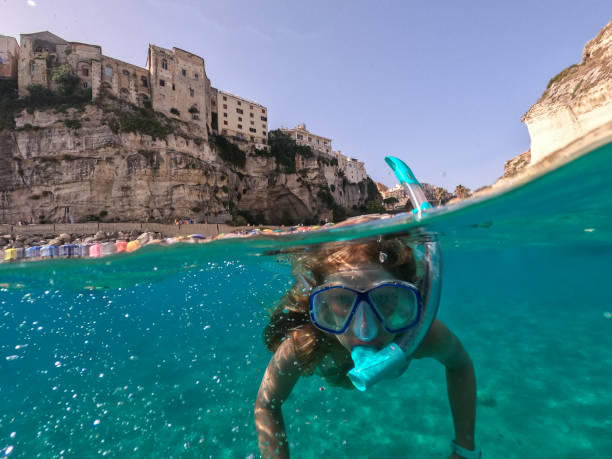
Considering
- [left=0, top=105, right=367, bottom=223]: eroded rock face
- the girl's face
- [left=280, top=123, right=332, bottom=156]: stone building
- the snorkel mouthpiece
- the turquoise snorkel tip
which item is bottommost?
the snorkel mouthpiece

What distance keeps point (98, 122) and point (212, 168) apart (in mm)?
14422

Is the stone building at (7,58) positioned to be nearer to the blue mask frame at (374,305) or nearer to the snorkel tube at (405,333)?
the snorkel tube at (405,333)

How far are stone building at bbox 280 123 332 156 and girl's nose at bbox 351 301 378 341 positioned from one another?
57851mm

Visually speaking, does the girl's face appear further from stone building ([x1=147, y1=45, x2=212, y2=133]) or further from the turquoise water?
stone building ([x1=147, y1=45, x2=212, y2=133])

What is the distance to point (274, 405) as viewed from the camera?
2.63 metres

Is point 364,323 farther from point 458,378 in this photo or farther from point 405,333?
point 458,378

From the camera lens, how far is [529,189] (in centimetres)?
462

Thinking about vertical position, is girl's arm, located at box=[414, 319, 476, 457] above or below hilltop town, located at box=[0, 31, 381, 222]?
below

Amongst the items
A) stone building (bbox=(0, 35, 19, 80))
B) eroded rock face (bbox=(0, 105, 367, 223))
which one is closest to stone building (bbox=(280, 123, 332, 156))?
eroded rock face (bbox=(0, 105, 367, 223))

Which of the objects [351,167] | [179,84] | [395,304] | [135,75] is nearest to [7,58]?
[135,75]

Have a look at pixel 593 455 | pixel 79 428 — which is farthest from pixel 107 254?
pixel 593 455

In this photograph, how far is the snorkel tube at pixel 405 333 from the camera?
2.12 meters

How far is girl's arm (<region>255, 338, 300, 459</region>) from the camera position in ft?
8.39

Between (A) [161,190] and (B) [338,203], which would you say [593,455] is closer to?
(A) [161,190]
